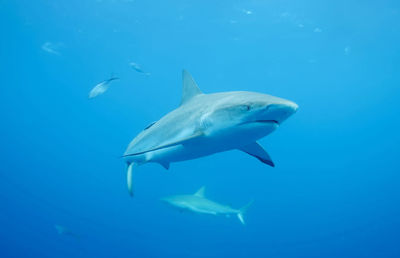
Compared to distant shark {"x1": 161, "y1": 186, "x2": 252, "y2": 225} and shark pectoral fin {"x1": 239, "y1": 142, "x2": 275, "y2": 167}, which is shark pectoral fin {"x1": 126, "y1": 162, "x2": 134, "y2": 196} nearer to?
shark pectoral fin {"x1": 239, "y1": 142, "x2": 275, "y2": 167}

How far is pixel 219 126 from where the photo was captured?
293cm

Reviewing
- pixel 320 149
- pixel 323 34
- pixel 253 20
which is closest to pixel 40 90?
pixel 253 20

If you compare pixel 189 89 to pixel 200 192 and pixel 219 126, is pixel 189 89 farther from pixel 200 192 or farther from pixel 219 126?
pixel 200 192

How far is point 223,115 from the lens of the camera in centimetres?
287

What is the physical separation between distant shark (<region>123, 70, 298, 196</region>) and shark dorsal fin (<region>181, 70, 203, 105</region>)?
0.56ft

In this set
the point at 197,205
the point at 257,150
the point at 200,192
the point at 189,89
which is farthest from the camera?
the point at 200,192

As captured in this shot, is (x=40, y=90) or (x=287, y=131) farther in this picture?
(x=287, y=131)

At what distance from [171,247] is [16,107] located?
6247 centimetres

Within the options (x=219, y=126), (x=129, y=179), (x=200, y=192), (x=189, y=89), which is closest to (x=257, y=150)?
(x=219, y=126)

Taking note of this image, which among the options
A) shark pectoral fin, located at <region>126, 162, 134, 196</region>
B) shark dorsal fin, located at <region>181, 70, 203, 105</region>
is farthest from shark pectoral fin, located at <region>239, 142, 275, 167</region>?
shark pectoral fin, located at <region>126, 162, 134, 196</region>

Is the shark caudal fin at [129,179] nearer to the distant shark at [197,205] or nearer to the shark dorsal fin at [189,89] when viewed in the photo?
the shark dorsal fin at [189,89]

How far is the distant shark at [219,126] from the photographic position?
2.60 meters

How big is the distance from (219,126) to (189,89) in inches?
72.3

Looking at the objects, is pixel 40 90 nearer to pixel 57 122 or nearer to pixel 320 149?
pixel 57 122
